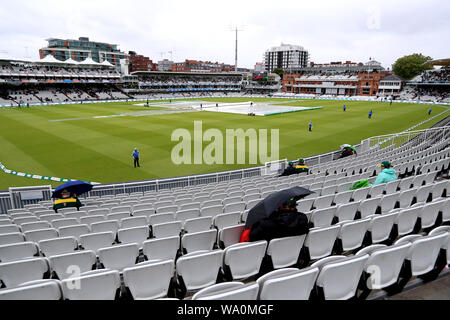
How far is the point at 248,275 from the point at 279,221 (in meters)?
0.85

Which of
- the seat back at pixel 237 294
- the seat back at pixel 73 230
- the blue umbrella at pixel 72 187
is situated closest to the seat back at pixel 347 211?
the seat back at pixel 237 294

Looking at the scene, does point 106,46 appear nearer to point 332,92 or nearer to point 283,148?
point 332,92

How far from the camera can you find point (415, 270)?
3.30 metres

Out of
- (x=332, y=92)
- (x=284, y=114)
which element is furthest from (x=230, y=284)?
(x=332, y=92)

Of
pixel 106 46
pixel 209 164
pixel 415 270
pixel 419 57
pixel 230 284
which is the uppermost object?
pixel 106 46

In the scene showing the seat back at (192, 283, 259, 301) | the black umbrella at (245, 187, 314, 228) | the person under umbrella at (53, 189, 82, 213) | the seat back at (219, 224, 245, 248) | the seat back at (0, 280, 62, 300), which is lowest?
the person under umbrella at (53, 189, 82, 213)

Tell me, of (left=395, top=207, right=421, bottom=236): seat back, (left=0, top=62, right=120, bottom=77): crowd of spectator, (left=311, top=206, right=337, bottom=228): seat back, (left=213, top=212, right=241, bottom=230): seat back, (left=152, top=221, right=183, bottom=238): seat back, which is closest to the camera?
(left=395, top=207, right=421, bottom=236): seat back

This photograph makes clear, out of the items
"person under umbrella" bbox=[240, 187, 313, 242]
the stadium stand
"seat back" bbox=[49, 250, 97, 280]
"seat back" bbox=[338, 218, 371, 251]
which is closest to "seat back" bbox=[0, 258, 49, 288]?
the stadium stand

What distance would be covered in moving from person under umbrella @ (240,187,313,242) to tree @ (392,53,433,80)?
4856 inches

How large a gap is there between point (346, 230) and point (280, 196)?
1.30 meters

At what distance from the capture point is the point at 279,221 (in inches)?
147

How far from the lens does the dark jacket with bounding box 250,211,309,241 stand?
371 centimetres

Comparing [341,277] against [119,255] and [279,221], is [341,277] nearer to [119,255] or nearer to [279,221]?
[279,221]

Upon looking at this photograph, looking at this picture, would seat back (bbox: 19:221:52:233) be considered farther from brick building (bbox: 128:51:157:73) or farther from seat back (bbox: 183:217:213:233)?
brick building (bbox: 128:51:157:73)
